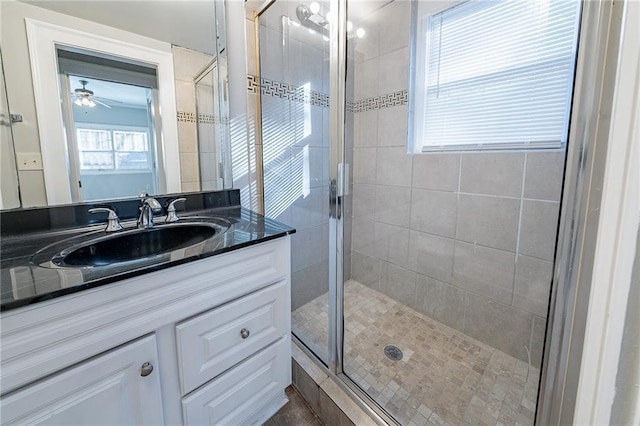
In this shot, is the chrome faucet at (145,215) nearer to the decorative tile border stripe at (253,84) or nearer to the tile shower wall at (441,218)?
the decorative tile border stripe at (253,84)

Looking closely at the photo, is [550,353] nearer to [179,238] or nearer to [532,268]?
[532,268]

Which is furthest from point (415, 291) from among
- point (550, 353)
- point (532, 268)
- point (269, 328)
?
point (550, 353)

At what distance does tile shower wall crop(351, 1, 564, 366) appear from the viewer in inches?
51.2

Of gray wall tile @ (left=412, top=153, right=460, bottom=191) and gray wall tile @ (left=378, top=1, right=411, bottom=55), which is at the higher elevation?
gray wall tile @ (left=378, top=1, right=411, bottom=55)

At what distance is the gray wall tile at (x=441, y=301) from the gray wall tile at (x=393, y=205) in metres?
0.40

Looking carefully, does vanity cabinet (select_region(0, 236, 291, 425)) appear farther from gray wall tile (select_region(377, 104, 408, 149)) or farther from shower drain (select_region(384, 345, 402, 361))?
gray wall tile (select_region(377, 104, 408, 149))

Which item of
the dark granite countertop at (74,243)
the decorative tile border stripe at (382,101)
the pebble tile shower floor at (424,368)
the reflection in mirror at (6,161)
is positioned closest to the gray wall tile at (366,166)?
the decorative tile border stripe at (382,101)

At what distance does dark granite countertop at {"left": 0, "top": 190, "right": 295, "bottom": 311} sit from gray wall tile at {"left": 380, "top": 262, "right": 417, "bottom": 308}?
1077 millimetres

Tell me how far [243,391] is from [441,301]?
1.24 metres

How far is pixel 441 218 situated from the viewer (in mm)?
1612

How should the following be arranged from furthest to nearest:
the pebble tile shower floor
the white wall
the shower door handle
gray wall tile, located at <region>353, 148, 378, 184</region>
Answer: gray wall tile, located at <region>353, 148, 378, 184</region> → the shower door handle → the pebble tile shower floor → the white wall

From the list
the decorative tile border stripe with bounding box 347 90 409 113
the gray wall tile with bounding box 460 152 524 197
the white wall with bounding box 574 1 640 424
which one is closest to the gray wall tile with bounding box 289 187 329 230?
the decorative tile border stripe with bounding box 347 90 409 113

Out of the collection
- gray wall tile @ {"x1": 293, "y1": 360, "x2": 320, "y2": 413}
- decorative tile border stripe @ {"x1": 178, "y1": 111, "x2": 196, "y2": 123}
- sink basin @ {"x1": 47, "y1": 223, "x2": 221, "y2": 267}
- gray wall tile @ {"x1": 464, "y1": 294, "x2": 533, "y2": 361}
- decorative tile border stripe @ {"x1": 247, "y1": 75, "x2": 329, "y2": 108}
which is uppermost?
decorative tile border stripe @ {"x1": 247, "y1": 75, "x2": 329, "y2": 108}

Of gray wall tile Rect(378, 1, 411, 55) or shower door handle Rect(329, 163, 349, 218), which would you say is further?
gray wall tile Rect(378, 1, 411, 55)
